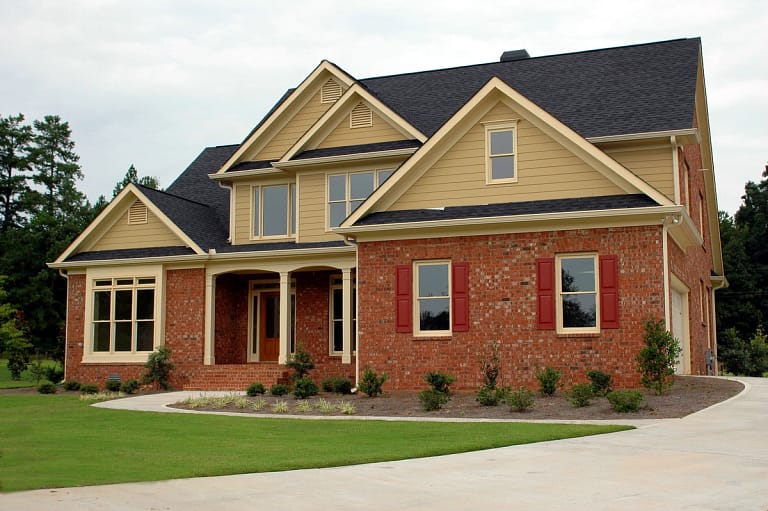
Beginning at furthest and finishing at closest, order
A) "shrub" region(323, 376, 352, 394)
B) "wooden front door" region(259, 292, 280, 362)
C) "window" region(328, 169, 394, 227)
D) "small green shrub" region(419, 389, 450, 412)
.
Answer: "wooden front door" region(259, 292, 280, 362), "window" region(328, 169, 394, 227), "shrub" region(323, 376, 352, 394), "small green shrub" region(419, 389, 450, 412)

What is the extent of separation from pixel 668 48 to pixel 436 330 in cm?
1116

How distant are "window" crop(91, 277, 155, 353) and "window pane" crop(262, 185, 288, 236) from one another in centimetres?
379

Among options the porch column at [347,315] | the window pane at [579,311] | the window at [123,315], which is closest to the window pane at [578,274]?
the window pane at [579,311]

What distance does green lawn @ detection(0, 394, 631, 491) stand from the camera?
916 cm

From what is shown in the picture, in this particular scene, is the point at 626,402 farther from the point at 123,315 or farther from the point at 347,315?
the point at 123,315

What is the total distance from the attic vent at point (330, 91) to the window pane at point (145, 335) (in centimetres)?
832

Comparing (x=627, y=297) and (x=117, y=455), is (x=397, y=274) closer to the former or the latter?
(x=627, y=297)

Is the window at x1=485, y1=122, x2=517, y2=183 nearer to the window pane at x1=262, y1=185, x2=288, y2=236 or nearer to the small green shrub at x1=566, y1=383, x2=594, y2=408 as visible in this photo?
the small green shrub at x1=566, y1=383, x2=594, y2=408

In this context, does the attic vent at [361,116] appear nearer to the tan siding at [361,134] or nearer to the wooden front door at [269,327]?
the tan siding at [361,134]

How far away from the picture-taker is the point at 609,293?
18312 mm

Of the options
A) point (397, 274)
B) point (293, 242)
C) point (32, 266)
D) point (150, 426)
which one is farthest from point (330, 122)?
point (32, 266)

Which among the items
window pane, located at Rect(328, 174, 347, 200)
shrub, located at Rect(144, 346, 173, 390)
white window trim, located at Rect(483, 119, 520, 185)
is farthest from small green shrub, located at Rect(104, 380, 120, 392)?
white window trim, located at Rect(483, 119, 520, 185)

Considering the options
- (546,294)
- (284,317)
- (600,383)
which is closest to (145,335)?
(284,317)

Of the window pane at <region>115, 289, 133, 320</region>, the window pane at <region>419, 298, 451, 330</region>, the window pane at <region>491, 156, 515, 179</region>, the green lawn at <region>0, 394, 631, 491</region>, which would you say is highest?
the window pane at <region>491, 156, 515, 179</region>
